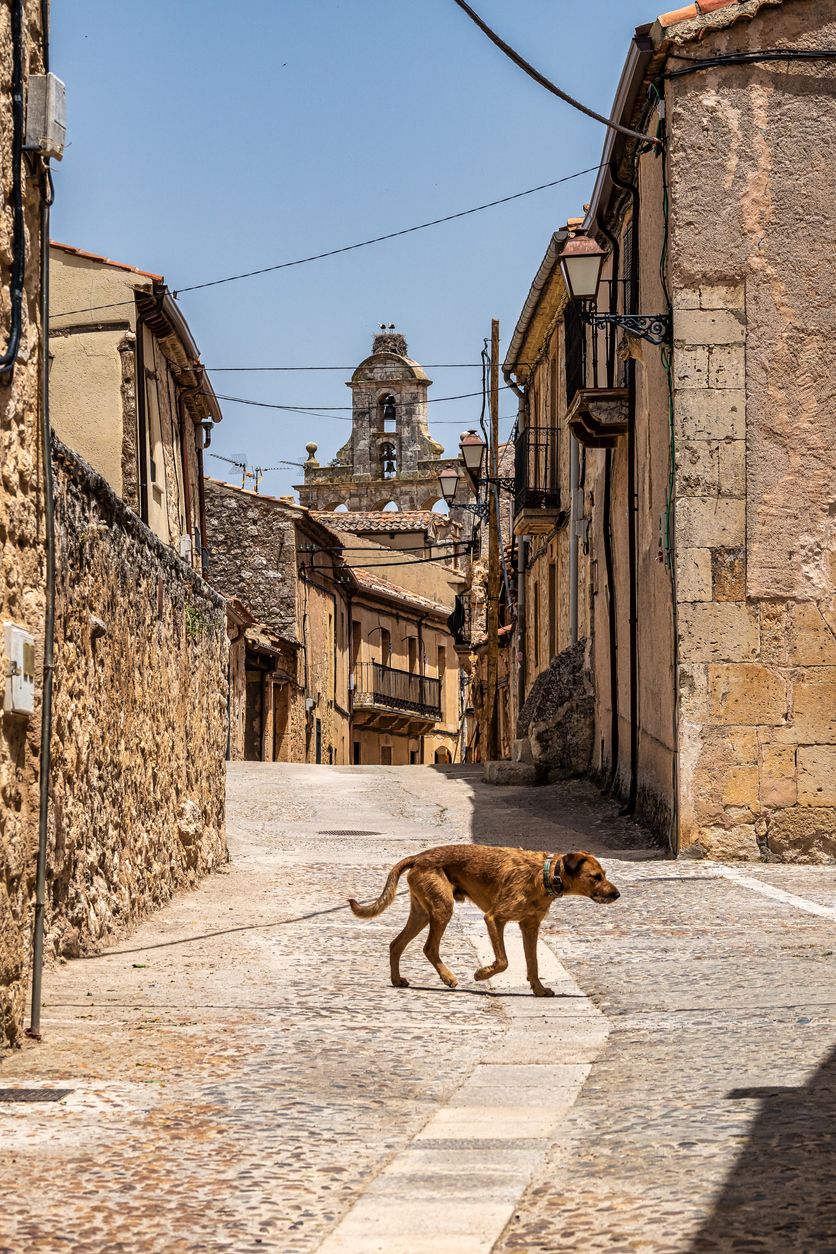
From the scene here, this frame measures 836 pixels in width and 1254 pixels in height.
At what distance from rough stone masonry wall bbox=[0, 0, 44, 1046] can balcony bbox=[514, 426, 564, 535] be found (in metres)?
19.1

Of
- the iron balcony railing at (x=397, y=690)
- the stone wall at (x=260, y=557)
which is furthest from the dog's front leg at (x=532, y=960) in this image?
the iron balcony railing at (x=397, y=690)

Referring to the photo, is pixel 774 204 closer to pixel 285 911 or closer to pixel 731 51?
pixel 731 51

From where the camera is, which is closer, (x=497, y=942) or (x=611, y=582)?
(x=497, y=942)

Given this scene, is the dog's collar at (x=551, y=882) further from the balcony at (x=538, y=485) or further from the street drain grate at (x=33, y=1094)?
the balcony at (x=538, y=485)

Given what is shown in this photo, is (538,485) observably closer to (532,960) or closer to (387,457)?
(532,960)

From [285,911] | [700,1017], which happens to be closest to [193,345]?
[285,911]

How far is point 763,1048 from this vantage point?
20.3ft

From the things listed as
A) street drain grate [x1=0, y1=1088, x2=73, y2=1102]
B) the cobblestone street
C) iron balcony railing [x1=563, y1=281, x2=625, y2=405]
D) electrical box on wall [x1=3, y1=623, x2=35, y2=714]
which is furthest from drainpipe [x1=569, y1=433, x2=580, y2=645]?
street drain grate [x1=0, y1=1088, x2=73, y2=1102]

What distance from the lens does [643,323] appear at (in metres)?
14.4

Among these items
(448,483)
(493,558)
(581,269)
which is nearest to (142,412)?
(581,269)

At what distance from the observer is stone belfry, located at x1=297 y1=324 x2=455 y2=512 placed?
244 feet

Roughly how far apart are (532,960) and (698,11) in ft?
31.7

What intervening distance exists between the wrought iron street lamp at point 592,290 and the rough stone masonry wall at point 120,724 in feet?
13.8

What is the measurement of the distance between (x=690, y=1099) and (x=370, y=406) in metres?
71.4
